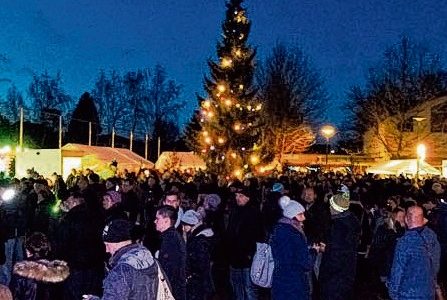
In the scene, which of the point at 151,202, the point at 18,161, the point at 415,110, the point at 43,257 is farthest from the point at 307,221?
the point at 415,110

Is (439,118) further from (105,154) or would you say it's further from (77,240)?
(77,240)

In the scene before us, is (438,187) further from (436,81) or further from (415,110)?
(436,81)

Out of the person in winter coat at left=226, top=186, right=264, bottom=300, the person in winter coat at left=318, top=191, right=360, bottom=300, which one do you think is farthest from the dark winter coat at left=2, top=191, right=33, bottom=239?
the person in winter coat at left=318, top=191, right=360, bottom=300

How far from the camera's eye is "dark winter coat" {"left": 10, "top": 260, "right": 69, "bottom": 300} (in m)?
6.17

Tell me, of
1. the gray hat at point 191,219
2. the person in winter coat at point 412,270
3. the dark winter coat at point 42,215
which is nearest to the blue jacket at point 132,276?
the person in winter coat at point 412,270

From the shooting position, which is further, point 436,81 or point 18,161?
point 436,81

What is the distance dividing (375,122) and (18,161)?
121 ft

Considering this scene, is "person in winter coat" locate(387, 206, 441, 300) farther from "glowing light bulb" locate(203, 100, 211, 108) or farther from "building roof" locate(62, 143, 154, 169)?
"glowing light bulb" locate(203, 100, 211, 108)

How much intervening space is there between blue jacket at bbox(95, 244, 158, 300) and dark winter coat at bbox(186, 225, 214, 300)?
11.0 ft

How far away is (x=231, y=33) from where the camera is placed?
109 feet

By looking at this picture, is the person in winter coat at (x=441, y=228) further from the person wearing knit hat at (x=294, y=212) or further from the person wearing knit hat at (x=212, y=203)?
the person wearing knit hat at (x=294, y=212)

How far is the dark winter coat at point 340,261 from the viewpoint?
866 centimetres

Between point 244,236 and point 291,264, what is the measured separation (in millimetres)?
2787

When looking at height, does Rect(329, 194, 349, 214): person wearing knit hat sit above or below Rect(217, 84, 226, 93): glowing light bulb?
below
